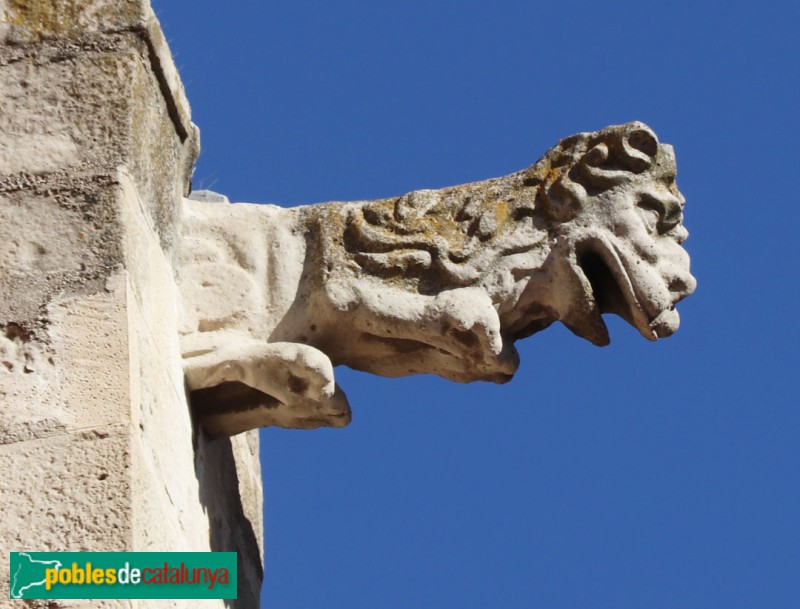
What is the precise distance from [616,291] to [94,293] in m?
1.42

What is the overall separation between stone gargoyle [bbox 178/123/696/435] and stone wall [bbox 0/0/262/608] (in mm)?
137

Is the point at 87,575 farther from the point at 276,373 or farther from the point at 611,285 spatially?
the point at 611,285

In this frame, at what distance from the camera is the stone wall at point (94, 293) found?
14.6ft

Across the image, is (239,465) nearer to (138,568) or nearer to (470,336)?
(470,336)

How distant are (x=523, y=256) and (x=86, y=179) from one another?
1.13m

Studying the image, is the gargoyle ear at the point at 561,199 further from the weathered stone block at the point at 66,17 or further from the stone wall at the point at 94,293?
the weathered stone block at the point at 66,17

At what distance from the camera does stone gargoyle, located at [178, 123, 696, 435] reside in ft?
17.2

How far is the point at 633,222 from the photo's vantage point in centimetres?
534

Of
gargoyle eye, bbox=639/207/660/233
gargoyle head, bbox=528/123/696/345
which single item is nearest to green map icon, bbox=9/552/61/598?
gargoyle head, bbox=528/123/696/345

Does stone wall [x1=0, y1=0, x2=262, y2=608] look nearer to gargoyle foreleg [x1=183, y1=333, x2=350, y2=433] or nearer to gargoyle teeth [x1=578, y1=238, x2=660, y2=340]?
gargoyle foreleg [x1=183, y1=333, x2=350, y2=433]

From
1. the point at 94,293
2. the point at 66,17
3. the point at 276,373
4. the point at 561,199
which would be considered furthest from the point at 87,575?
the point at 561,199

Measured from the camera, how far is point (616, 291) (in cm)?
543

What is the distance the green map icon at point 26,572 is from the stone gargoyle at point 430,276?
94cm

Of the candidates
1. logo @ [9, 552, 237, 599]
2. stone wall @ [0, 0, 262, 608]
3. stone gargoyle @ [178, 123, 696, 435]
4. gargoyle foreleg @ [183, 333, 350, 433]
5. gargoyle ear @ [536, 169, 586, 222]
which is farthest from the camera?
gargoyle ear @ [536, 169, 586, 222]
